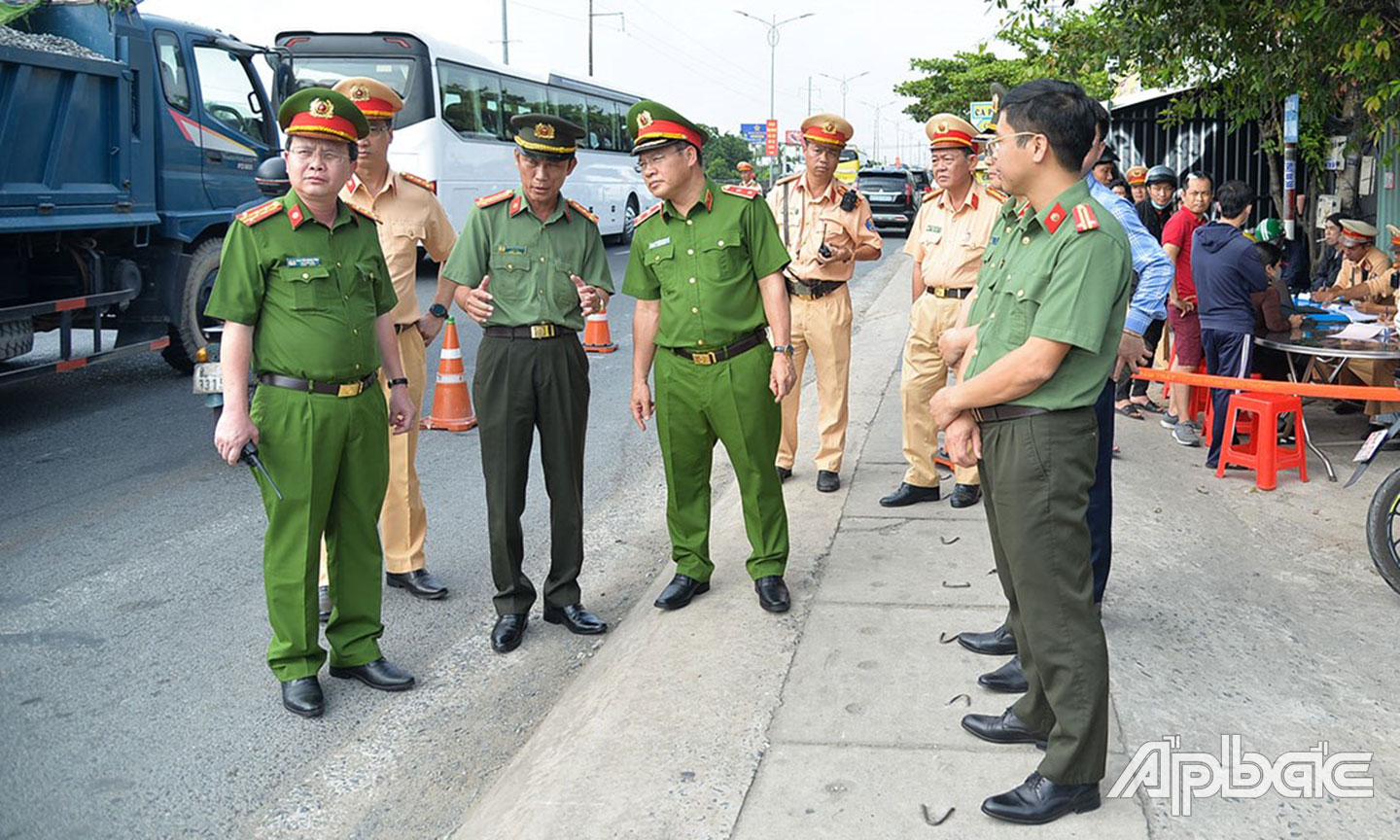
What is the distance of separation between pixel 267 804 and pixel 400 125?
1514cm

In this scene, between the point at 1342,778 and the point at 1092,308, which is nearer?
the point at 1092,308

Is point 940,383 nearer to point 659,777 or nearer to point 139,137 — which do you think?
point 659,777

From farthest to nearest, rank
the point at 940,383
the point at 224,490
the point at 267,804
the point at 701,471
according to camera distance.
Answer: the point at 224,490 → the point at 940,383 → the point at 701,471 → the point at 267,804

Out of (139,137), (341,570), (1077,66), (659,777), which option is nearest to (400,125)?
(139,137)

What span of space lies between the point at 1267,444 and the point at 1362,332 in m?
1.24

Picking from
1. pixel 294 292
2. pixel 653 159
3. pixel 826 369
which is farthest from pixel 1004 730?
pixel 826 369

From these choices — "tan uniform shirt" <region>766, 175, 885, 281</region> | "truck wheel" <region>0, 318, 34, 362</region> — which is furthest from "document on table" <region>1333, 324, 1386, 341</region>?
"truck wheel" <region>0, 318, 34, 362</region>

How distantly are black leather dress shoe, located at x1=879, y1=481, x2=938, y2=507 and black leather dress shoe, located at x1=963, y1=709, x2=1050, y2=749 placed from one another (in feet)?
8.65

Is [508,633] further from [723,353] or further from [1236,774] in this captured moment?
[1236,774]

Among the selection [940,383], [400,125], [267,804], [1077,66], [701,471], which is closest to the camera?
[267,804]

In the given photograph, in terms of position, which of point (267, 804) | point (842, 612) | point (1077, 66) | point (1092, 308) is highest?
point (1077, 66)

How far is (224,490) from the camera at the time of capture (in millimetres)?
6852

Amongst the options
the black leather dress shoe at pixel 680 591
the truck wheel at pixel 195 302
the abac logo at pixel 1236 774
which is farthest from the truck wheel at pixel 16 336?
the abac logo at pixel 1236 774

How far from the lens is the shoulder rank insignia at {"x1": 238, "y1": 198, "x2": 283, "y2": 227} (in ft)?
12.7
